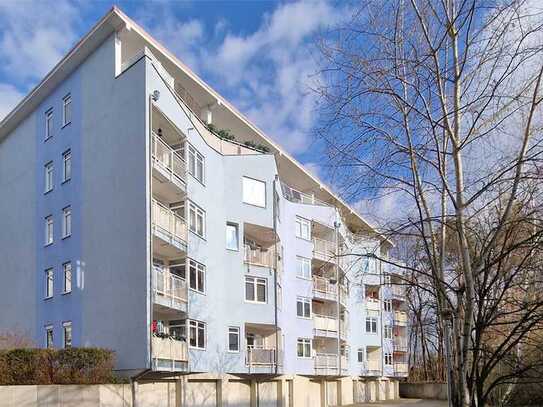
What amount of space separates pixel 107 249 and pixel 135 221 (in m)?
2.12

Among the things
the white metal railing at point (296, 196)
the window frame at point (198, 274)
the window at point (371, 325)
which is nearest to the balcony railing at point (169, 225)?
the window frame at point (198, 274)

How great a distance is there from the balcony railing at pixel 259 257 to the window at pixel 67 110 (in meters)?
10.7

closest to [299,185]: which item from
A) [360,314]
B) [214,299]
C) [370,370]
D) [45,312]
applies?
[360,314]

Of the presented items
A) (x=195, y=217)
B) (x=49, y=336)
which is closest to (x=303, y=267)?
(x=195, y=217)

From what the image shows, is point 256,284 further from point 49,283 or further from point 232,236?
point 49,283

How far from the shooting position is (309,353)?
41.2 metres

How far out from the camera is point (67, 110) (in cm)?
3102

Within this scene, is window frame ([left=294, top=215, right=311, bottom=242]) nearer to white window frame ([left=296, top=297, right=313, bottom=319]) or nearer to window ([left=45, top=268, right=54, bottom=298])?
white window frame ([left=296, top=297, right=313, bottom=319])

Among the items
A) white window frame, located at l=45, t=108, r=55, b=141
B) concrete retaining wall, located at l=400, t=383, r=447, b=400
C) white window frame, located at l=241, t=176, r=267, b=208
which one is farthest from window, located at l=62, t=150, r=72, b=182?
concrete retaining wall, located at l=400, t=383, r=447, b=400

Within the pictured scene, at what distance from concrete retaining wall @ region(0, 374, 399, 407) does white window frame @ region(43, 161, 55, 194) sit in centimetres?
1136

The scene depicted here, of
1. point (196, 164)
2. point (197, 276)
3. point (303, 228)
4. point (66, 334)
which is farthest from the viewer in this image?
point (303, 228)

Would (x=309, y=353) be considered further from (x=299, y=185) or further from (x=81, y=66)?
(x=81, y=66)

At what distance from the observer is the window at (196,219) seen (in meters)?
29.1

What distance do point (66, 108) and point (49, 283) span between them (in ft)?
26.6
